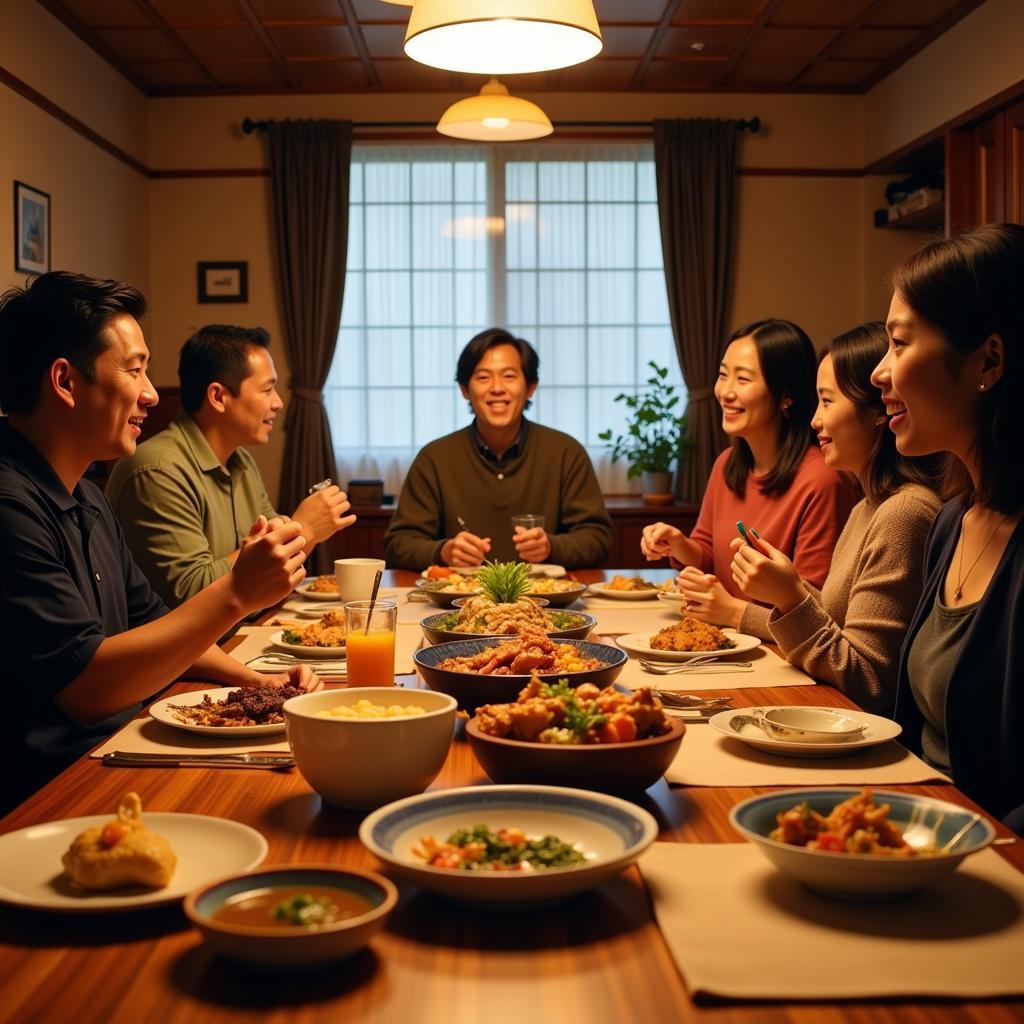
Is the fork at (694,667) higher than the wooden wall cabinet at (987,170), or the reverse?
the wooden wall cabinet at (987,170)

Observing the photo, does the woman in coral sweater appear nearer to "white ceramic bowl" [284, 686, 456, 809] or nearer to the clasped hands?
the clasped hands

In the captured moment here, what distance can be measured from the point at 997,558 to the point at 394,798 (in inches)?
40.6

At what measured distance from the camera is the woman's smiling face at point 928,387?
5.67 feet

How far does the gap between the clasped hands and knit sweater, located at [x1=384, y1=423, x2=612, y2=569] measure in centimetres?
46

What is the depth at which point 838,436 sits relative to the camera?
2369mm

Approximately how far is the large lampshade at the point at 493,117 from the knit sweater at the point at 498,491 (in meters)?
1.03

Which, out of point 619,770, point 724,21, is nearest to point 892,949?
point 619,770

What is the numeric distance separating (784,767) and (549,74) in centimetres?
516

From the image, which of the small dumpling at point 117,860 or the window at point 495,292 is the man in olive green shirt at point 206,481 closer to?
the small dumpling at point 117,860

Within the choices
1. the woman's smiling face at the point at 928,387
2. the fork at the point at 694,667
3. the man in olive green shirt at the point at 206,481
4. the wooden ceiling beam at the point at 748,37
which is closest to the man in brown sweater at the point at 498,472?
the man in olive green shirt at the point at 206,481

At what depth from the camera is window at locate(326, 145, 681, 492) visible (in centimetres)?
640

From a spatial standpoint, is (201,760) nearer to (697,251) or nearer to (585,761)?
(585,761)

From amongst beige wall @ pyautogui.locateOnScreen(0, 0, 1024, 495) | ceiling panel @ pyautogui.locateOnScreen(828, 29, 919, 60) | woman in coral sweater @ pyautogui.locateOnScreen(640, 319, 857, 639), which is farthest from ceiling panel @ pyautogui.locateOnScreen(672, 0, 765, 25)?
woman in coral sweater @ pyautogui.locateOnScreen(640, 319, 857, 639)

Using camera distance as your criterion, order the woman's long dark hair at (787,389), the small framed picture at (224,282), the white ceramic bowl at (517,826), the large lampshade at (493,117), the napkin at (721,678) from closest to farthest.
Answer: the white ceramic bowl at (517,826) < the napkin at (721,678) < the woman's long dark hair at (787,389) < the large lampshade at (493,117) < the small framed picture at (224,282)
